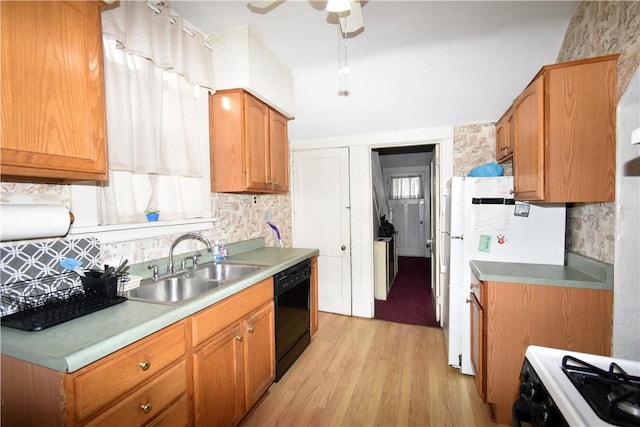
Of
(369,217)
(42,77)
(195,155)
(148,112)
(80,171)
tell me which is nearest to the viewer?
(42,77)

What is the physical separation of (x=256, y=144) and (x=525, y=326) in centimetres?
219

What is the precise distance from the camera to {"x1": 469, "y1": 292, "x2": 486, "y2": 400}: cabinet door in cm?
179

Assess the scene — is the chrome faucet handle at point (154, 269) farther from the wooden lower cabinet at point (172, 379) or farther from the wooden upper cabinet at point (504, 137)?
the wooden upper cabinet at point (504, 137)

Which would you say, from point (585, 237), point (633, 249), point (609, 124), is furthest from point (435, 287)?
point (609, 124)

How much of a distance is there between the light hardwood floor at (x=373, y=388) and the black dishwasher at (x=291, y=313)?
0.15 meters

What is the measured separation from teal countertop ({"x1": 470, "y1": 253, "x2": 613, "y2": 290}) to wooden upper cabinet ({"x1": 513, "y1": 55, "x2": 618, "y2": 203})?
434mm

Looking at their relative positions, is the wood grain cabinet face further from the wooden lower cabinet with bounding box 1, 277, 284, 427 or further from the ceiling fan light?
the ceiling fan light

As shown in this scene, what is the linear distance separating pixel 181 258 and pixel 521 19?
9.05 feet

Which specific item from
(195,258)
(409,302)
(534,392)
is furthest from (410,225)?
(534,392)

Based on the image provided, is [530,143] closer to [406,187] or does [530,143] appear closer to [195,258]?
[195,258]

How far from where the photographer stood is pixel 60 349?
851mm

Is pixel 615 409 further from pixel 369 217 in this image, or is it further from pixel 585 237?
pixel 369 217

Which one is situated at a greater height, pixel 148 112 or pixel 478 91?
pixel 478 91

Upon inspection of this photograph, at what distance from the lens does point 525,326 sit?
165cm
